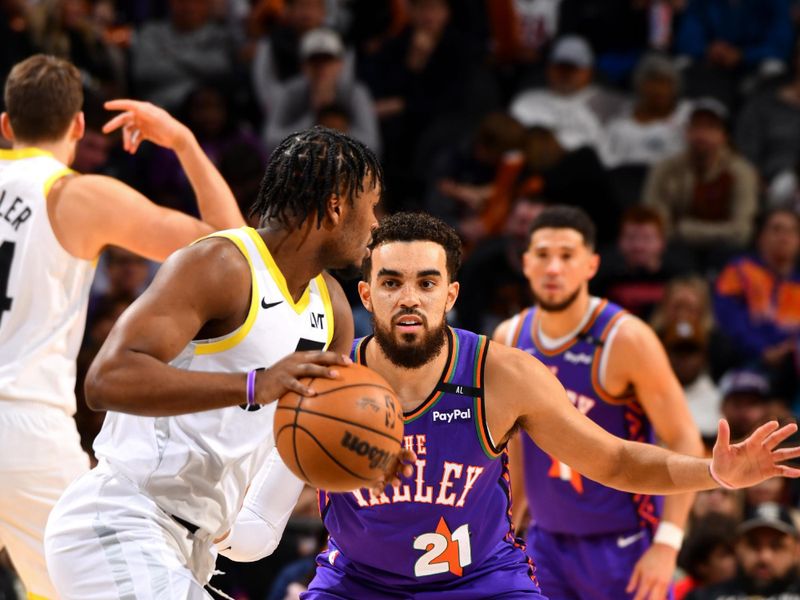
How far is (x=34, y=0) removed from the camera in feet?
34.6

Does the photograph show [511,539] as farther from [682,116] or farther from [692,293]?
[682,116]

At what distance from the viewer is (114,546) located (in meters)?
3.66

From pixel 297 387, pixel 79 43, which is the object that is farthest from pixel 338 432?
pixel 79 43

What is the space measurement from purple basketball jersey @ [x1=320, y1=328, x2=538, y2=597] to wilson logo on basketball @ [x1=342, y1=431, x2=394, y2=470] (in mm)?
806

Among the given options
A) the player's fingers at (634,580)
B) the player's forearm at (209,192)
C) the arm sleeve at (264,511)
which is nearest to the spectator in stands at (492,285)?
the player's fingers at (634,580)

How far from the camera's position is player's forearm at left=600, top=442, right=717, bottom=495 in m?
4.10

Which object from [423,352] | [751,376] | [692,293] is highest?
[692,293]

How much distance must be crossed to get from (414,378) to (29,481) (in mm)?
1409

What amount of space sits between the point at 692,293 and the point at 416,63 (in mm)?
3521

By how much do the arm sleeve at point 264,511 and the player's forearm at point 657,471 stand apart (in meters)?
1.07

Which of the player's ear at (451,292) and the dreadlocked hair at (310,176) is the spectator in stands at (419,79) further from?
the dreadlocked hair at (310,176)

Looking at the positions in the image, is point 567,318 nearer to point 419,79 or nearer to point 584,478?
point 584,478

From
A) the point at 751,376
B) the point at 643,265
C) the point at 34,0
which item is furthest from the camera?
the point at 34,0

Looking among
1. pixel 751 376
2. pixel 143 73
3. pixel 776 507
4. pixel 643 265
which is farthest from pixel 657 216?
pixel 143 73
